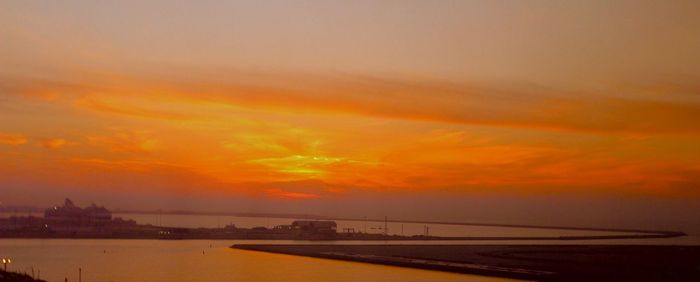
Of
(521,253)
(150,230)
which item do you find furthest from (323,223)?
(521,253)

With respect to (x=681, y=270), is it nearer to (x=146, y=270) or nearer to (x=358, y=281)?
(x=358, y=281)

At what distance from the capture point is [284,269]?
25.7m

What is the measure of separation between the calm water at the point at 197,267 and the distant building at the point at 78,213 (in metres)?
31.0

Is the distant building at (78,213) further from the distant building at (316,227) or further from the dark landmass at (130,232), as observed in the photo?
the distant building at (316,227)

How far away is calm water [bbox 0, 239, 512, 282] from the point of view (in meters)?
22.6

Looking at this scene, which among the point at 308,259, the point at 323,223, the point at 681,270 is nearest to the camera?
the point at 681,270

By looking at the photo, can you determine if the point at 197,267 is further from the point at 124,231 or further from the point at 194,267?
the point at 124,231

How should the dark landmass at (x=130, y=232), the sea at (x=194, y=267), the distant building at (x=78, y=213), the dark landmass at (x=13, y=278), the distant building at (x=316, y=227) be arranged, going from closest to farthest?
the dark landmass at (x=13, y=278) < the sea at (x=194, y=267) < the dark landmass at (x=130, y=232) < the distant building at (x=316, y=227) < the distant building at (x=78, y=213)

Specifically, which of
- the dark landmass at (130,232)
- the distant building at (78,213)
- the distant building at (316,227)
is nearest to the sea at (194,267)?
the dark landmass at (130,232)

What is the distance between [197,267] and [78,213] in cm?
4453

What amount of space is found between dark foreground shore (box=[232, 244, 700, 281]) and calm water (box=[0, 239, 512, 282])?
128 centimetres

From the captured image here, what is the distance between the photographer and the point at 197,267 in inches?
1011

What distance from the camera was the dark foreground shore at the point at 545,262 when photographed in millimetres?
23188

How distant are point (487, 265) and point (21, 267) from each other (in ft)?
55.6
